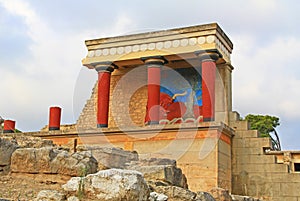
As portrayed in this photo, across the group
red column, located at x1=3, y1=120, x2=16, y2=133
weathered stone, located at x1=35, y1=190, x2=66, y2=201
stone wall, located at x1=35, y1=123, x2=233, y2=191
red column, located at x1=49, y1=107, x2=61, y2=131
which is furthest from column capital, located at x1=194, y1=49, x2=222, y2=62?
weathered stone, located at x1=35, y1=190, x2=66, y2=201

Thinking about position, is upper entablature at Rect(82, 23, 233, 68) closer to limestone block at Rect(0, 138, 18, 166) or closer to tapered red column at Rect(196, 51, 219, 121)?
tapered red column at Rect(196, 51, 219, 121)

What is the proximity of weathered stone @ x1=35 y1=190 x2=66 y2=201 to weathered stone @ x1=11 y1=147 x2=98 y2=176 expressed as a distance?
118 centimetres

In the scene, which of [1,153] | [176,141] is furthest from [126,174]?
[176,141]

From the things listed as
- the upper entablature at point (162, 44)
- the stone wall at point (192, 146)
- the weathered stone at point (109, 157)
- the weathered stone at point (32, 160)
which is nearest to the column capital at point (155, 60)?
the upper entablature at point (162, 44)

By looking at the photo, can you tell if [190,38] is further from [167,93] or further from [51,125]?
[51,125]

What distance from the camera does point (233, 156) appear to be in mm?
14383

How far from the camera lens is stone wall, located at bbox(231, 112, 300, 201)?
521 inches

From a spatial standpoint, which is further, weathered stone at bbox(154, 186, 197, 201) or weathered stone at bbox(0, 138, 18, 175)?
weathered stone at bbox(0, 138, 18, 175)

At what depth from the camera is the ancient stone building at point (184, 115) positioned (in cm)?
1313

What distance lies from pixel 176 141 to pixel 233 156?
7.28 ft

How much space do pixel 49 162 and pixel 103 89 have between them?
10639 millimetres

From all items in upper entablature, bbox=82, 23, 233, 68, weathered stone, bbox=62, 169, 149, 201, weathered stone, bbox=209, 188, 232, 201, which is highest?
upper entablature, bbox=82, 23, 233, 68

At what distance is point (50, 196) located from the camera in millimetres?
5297

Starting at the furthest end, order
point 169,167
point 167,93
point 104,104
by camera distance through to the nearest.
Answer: point 167,93
point 104,104
point 169,167
